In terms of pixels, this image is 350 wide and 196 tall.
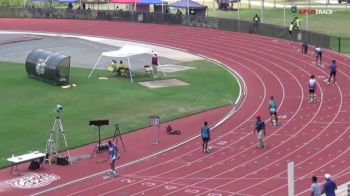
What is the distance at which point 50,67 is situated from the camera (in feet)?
142

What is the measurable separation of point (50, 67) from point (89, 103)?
5478 mm

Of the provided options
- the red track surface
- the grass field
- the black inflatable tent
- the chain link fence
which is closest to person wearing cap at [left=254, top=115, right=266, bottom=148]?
the red track surface

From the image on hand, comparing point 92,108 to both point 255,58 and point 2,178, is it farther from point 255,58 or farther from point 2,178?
point 255,58

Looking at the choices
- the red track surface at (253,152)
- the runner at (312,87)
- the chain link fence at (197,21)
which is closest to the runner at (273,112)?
the red track surface at (253,152)

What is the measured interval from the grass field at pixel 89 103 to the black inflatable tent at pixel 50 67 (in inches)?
23.2

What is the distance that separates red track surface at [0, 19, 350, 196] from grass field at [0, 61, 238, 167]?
158 cm

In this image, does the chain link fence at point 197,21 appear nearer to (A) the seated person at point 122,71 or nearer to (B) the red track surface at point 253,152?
(B) the red track surface at point 253,152

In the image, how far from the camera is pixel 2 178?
87.5ft

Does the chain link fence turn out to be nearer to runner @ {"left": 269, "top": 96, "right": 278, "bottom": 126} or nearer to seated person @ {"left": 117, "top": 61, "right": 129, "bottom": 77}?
seated person @ {"left": 117, "top": 61, "right": 129, "bottom": 77}

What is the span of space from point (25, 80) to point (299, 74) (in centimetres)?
1648

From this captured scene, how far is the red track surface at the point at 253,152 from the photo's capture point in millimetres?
25453

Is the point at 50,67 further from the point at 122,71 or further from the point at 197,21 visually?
the point at 197,21

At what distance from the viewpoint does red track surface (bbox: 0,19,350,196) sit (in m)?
25.5

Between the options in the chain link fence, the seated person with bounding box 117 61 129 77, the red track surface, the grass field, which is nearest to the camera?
the red track surface
